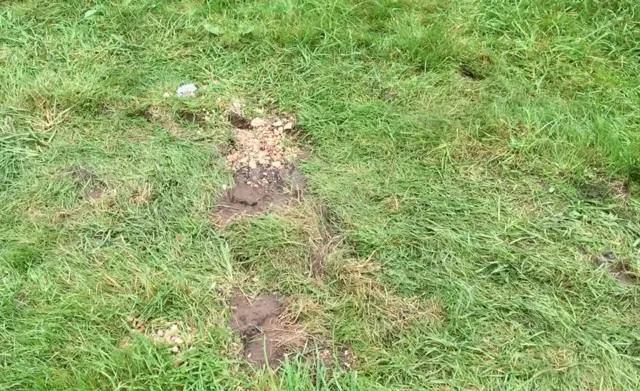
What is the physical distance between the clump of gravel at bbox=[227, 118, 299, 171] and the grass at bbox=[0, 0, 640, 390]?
3.6 inches

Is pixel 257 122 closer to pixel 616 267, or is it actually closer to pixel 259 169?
pixel 259 169

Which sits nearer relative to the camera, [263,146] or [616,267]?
[616,267]

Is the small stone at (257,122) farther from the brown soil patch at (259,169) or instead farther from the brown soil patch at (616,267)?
the brown soil patch at (616,267)

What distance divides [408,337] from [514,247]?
0.61 metres

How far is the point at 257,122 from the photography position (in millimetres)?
3115

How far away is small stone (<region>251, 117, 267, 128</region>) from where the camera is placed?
10.2 feet

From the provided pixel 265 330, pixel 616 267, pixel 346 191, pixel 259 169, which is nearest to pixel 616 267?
pixel 616 267

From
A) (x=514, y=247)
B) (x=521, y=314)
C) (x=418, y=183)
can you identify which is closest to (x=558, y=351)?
(x=521, y=314)

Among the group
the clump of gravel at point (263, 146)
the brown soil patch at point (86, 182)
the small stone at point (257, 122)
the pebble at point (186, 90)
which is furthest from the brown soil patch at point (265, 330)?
the pebble at point (186, 90)

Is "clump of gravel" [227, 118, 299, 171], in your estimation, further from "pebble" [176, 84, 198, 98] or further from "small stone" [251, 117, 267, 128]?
"pebble" [176, 84, 198, 98]

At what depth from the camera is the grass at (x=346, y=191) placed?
234 centimetres

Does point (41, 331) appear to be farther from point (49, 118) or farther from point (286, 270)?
point (49, 118)

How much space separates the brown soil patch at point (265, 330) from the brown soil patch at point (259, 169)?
0.42 meters

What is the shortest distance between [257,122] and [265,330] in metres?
1.10
